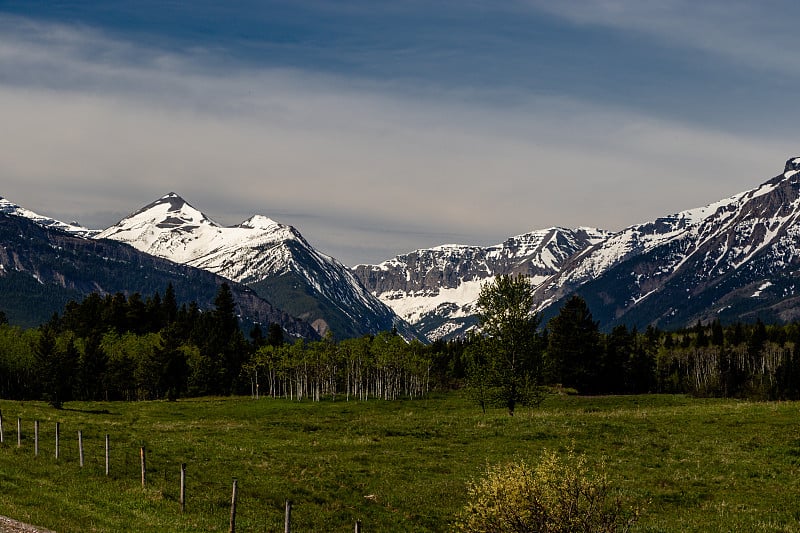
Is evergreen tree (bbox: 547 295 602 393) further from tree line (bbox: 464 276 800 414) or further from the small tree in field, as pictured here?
the small tree in field

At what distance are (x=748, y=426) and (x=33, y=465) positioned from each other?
2073 inches

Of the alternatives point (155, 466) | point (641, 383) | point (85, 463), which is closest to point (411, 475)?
point (155, 466)

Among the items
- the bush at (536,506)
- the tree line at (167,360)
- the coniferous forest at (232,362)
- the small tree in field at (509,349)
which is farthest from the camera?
the tree line at (167,360)

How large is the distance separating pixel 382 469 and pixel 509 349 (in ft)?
116

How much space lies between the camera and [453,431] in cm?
6322

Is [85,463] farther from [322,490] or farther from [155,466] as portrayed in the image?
[322,490]

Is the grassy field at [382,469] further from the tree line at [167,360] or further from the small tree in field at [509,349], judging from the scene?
the tree line at [167,360]

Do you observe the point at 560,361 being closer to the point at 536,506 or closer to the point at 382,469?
the point at 382,469

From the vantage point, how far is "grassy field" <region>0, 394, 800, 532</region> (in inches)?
1251

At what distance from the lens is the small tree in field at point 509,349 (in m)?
77.7

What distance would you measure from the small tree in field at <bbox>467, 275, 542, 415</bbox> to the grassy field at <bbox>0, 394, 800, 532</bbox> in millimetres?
6120

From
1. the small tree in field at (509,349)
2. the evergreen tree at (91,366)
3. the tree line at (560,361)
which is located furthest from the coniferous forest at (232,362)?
the small tree in field at (509,349)

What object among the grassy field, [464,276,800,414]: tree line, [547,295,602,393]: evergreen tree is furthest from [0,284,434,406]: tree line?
the grassy field

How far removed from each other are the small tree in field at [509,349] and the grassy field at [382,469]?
6.12 m
